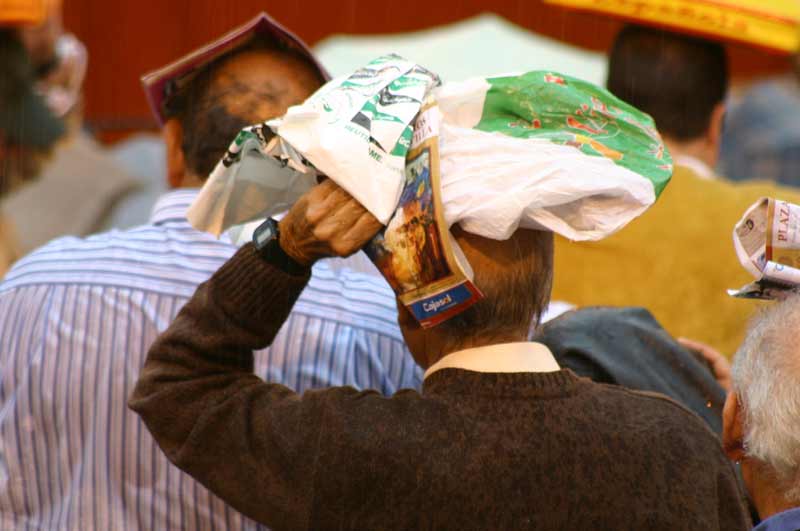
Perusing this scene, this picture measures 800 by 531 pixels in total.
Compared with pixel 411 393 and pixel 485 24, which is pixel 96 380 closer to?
pixel 411 393

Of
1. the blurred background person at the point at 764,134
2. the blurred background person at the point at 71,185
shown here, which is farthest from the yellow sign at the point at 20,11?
the blurred background person at the point at 764,134

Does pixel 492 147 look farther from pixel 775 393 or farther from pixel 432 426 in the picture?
pixel 775 393

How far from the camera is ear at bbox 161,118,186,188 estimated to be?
2.16 metres

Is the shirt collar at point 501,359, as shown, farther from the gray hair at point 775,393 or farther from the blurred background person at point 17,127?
the blurred background person at point 17,127

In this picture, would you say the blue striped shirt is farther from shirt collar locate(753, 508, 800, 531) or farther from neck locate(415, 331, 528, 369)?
shirt collar locate(753, 508, 800, 531)

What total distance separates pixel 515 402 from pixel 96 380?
2.42 ft

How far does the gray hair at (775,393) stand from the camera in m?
1.58

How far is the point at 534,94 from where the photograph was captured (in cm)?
164

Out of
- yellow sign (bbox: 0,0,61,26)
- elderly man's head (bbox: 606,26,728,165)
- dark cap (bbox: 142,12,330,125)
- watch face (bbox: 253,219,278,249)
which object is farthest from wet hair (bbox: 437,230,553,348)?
yellow sign (bbox: 0,0,61,26)

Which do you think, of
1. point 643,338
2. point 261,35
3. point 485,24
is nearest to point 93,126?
point 485,24

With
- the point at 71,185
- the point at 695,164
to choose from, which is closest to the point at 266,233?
the point at 695,164

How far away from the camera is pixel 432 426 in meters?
1.53

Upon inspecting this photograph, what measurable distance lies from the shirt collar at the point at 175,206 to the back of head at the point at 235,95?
49 mm

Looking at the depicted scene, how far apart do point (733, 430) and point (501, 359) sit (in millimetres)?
377
